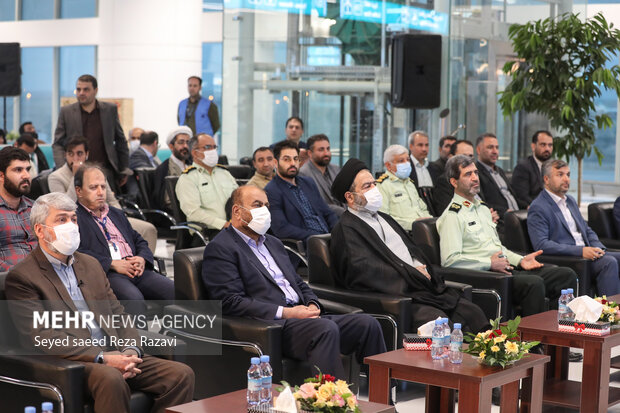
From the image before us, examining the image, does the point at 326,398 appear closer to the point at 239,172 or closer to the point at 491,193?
the point at 491,193

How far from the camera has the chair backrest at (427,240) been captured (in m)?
5.89

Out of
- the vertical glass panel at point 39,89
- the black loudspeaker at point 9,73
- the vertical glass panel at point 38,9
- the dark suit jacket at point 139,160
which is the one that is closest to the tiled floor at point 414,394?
the dark suit jacket at point 139,160

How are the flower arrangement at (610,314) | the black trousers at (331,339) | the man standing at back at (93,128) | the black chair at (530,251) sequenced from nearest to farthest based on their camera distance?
1. the black trousers at (331,339)
2. the flower arrangement at (610,314)
3. the black chair at (530,251)
4. the man standing at back at (93,128)

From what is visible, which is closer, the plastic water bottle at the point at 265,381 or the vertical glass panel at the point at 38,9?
the plastic water bottle at the point at 265,381

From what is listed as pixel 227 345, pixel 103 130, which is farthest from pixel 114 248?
pixel 103 130

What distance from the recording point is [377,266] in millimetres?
5211

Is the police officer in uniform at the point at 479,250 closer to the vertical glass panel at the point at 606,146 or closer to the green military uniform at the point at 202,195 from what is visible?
the green military uniform at the point at 202,195

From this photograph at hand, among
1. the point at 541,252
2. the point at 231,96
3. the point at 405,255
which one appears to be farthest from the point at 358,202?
the point at 231,96

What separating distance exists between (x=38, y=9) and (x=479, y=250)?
17008 mm

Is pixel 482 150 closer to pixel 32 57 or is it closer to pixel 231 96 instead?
pixel 231 96

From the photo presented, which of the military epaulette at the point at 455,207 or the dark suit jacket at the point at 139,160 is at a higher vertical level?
the dark suit jacket at the point at 139,160

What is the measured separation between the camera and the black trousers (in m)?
4.27

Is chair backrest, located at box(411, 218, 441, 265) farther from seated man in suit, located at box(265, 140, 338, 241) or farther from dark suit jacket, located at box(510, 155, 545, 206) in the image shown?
dark suit jacket, located at box(510, 155, 545, 206)

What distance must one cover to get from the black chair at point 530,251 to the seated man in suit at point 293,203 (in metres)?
1.39
